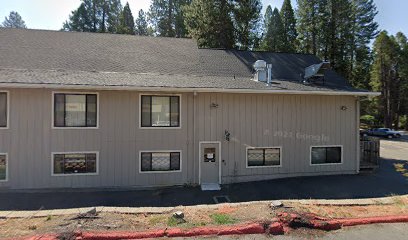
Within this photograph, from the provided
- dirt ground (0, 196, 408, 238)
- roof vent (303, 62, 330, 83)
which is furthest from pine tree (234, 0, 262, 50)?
dirt ground (0, 196, 408, 238)

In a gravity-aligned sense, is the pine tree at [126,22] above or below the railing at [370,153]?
above

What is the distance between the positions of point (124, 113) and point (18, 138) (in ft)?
13.0

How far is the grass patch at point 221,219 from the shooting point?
6.26m

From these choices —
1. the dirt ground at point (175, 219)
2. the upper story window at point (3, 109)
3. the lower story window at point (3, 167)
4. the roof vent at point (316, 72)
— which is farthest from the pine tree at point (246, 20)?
the dirt ground at point (175, 219)

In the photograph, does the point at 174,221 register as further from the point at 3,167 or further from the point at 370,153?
the point at 370,153

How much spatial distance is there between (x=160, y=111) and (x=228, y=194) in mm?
4321

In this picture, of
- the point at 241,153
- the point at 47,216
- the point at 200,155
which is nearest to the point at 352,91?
the point at 241,153

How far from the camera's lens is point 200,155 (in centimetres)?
1212

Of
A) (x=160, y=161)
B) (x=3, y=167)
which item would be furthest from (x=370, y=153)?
(x=3, y=167)

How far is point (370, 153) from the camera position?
15.4 meters

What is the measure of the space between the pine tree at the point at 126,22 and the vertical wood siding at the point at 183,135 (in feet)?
97.6

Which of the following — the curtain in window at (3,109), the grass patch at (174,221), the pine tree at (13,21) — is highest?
the pine tree at (13,21)

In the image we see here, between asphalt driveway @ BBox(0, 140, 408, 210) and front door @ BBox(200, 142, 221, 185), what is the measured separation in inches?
26.2

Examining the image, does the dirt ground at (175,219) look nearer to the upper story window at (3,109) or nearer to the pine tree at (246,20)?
the upper story window at (3,109)
